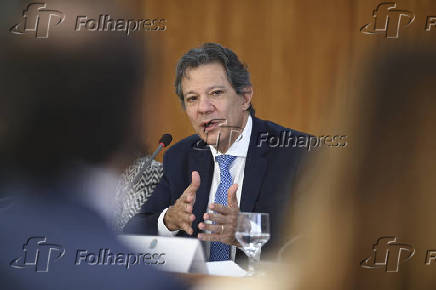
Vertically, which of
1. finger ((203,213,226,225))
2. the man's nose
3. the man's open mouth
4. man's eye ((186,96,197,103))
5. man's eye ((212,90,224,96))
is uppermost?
man's eye ((212,90,224,96))

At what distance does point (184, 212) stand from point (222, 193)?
34cm

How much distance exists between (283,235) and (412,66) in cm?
121

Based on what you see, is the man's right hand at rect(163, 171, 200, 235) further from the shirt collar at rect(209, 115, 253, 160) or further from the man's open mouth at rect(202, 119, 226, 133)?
the man's open mouth at rect(202, 119, 226, 133)

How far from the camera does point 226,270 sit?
133 centimetres

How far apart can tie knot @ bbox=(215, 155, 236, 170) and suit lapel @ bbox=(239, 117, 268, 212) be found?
3.1 inches

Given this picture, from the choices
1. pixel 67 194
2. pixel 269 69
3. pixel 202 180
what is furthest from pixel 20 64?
pixel 269 69

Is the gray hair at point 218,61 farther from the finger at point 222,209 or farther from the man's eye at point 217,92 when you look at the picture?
the finger at point 222,209

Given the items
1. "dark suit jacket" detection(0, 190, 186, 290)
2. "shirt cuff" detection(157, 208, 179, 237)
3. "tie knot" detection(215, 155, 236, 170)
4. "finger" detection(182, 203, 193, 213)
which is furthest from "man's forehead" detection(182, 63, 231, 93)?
"dark suit jacket" detection(0, 190, 186, 290)

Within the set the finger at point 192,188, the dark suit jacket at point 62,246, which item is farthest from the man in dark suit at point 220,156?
the dark suit jacket at point 62,246

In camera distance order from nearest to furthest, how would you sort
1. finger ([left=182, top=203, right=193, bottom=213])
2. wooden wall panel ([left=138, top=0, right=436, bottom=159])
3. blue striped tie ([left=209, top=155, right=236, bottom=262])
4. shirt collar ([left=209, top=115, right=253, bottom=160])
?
1. finger ([left=182, top=203, right=193, bottom=213])
2. blue striped tie ([left=209, top=155, right=236, bottom=262])
3. shirt collar ([left=209, top=115, right=253, bottom=160])
4. wooden wall panel ([left=138, top=0, right=436, bottom=159])

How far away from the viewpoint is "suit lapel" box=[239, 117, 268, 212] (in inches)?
91.5

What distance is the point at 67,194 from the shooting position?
594mm

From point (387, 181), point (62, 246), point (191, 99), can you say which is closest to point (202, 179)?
→ point (191, 99)

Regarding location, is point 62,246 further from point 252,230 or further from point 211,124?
point 211,124
